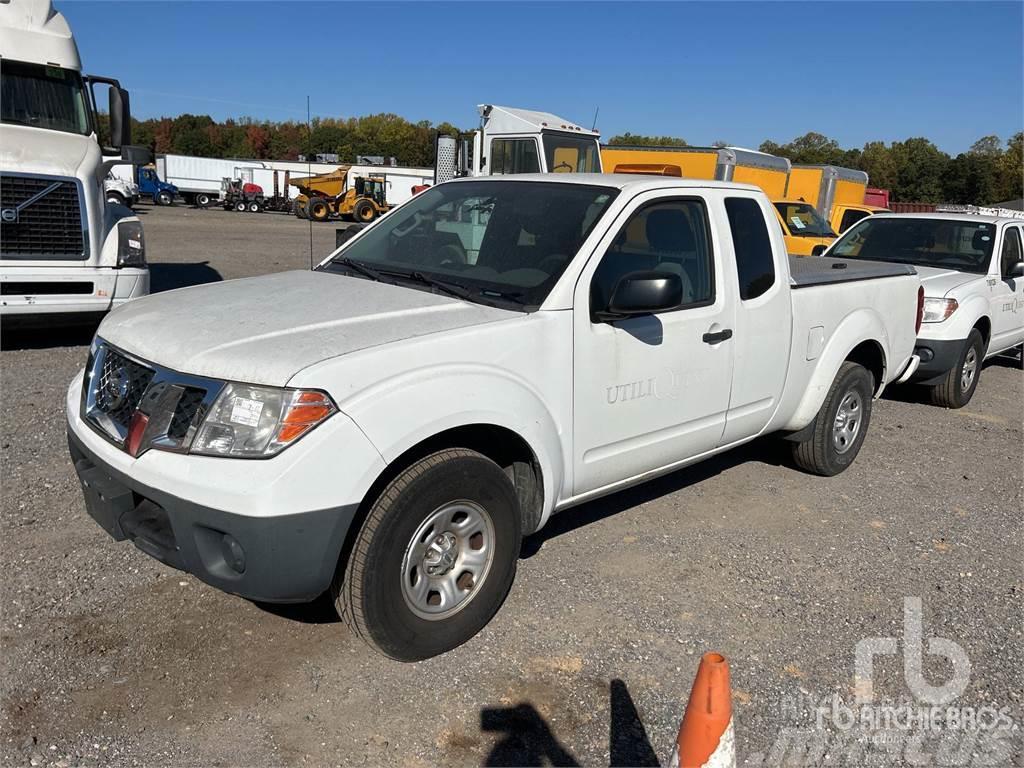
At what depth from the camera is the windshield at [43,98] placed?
26.8 ft

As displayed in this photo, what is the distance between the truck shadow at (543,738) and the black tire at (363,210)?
121 feet

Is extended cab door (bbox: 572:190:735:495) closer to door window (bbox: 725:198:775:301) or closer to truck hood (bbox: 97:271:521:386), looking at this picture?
door window (bbox: 725:198:775:301)

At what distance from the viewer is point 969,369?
7820 mm

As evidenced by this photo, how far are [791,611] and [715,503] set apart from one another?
131 cm

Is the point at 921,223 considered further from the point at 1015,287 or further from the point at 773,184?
the point at 773,184

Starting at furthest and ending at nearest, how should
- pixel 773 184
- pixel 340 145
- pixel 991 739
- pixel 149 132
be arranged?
pixel 149 132
pixel 340 145
pixel 773 184
pixel 991 739

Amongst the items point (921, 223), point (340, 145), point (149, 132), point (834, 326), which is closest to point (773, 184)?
point (921, 223)

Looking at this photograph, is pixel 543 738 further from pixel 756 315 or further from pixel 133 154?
pixel 133 154

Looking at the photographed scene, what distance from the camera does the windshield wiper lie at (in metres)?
4.00

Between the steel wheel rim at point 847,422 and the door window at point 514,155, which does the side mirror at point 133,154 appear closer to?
the door window at point 514,155

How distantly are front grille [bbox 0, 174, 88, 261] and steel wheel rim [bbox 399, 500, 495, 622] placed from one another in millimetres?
6235

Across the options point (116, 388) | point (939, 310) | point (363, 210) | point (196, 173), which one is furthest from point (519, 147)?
point (196, 173)

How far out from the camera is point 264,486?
262cm

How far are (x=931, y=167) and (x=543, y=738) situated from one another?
285ft
